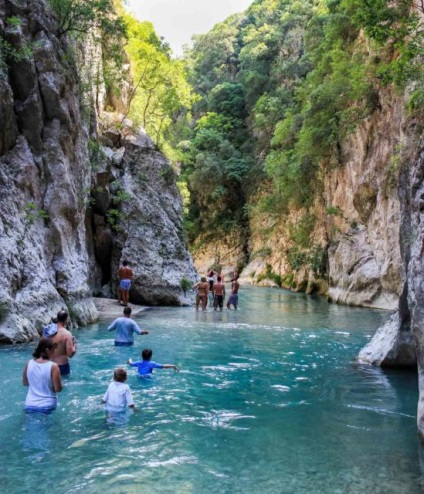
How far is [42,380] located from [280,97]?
42063 millimetres

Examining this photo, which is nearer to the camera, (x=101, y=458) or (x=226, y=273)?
(x=101, y=458)

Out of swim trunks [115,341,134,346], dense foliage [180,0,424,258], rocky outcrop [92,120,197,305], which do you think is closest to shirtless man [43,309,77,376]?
swim trunks [115,341,134,346]

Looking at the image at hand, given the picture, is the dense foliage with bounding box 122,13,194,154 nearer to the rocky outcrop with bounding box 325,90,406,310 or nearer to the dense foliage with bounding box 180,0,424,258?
the dense foliage with bounding box 180,0,424,258

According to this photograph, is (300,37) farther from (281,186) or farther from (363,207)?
Result: (363,207)

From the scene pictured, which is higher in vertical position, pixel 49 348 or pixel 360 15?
pixel 360 15

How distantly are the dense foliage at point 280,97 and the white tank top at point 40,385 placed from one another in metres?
9.00

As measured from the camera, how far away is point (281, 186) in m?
35.5

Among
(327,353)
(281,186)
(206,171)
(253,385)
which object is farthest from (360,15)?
(206,171)

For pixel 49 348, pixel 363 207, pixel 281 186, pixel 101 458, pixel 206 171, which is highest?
pixel 206 171

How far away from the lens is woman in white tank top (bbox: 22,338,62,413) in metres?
6.29

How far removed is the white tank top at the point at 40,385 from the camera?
20.6 ft

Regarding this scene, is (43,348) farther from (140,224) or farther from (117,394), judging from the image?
(140,224)

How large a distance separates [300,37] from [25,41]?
123ft

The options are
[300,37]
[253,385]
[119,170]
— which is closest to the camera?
[253,385]
